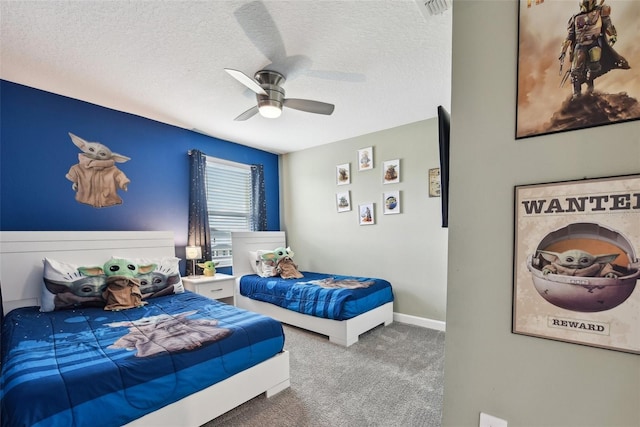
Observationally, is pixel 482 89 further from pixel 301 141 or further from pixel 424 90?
pixel 301 141

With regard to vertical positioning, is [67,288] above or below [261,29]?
below

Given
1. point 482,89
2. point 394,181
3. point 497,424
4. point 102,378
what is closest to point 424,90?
point 394,181

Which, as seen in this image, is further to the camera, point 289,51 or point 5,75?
point 5,75

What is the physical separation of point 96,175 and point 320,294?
273cm

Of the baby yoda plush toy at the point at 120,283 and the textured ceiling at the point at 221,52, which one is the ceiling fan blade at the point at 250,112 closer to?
the textured ceiling at the point at 221,52

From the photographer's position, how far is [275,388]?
2.01 meters

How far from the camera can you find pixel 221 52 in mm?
2045

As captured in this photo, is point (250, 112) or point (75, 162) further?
point (75, 162)

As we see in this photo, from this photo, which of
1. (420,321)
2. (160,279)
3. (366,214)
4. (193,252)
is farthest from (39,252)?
(420,321)

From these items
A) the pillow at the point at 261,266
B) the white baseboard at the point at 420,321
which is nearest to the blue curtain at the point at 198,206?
the pillow at the point at 261,266

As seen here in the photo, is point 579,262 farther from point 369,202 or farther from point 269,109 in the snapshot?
point 369,202

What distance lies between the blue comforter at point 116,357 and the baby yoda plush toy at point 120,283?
0.44ft

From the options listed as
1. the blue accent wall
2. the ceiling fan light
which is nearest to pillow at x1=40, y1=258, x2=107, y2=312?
the blue accent wall

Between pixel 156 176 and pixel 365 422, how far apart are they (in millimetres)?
3363
